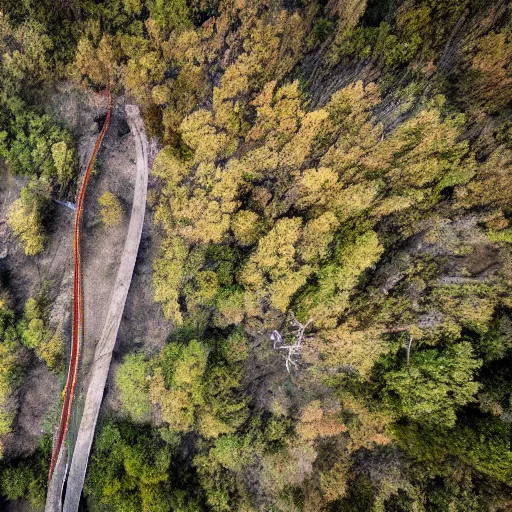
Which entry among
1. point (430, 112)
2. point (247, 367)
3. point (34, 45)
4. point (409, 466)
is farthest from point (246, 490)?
point (34, 45)

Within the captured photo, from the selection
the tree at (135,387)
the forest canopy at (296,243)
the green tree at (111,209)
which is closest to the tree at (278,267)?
the forest canopy at (296,243)

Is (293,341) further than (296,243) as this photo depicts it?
Yes

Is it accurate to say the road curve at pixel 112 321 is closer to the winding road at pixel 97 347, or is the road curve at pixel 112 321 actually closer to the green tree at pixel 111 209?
the winding road at pixel 97 347

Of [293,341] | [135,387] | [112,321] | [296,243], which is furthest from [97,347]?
[296,243]

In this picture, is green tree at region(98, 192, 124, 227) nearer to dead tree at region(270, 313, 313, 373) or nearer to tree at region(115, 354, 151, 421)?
tree at region(115, 354, 151, 421)

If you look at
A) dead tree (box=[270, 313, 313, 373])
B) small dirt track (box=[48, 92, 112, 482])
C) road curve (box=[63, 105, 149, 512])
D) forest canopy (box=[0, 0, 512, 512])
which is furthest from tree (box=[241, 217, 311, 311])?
small dirt track (box=[48, 92, 112, 482])

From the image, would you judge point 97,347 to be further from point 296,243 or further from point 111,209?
point 296,243
